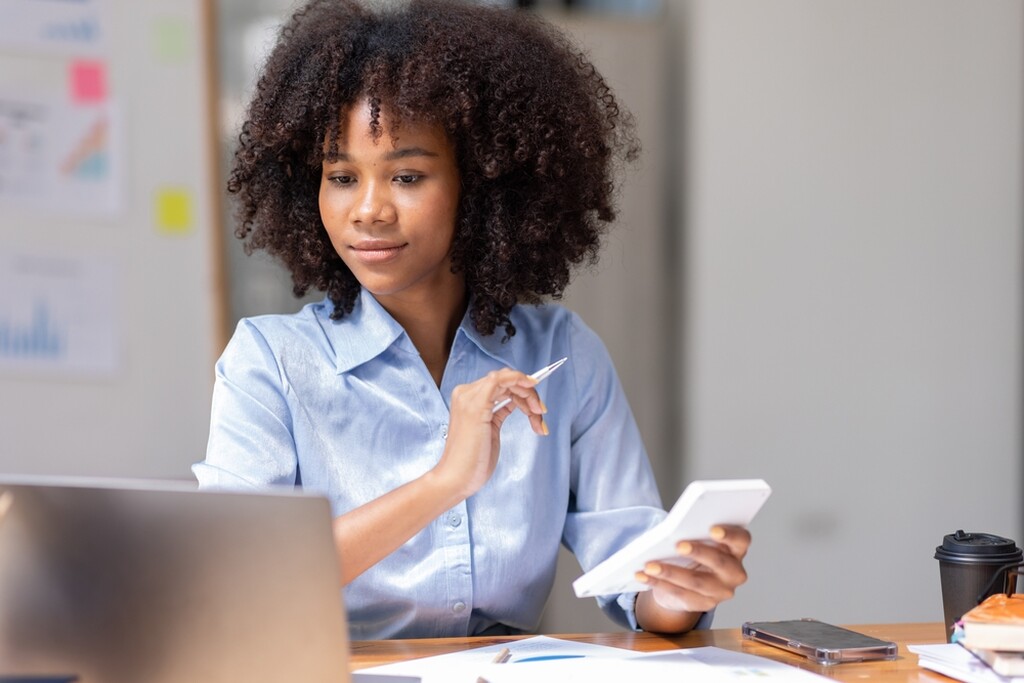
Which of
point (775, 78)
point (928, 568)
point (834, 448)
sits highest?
point (775, 78)

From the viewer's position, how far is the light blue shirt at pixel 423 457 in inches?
56.4

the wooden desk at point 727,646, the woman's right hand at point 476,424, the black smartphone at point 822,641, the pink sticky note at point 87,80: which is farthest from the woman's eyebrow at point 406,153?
the pink sticky note at point 87,80

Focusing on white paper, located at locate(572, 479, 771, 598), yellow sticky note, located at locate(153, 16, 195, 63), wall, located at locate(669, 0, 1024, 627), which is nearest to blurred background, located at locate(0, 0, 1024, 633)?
wall, located at locate(669, 0, 1024, 627)

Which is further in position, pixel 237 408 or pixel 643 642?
pixel 237 408

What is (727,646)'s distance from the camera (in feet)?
4.24

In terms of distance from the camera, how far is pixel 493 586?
1464 mm

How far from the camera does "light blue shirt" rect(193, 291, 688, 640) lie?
1434 mm

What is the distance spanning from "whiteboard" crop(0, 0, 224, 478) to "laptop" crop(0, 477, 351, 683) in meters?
1.75

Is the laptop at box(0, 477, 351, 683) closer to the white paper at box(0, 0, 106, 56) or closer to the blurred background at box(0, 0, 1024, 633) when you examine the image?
the white paper at box(0, 0, 106, 56)

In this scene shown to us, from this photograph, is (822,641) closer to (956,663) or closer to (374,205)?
(956,663)

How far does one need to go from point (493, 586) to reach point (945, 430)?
6.83 ft

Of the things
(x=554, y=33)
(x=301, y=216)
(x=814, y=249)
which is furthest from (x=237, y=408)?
(x=814, y=249)

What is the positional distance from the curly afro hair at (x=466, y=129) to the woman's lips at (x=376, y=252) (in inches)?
5.7

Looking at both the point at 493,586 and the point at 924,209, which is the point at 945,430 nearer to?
the point at 924,209
